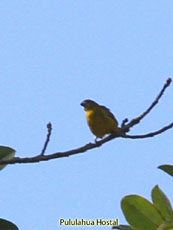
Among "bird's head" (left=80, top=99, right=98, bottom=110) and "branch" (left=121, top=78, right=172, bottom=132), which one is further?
"bird's head" (left=80, top=99, right=98, bottom=110)

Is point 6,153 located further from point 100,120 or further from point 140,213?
point 100,120

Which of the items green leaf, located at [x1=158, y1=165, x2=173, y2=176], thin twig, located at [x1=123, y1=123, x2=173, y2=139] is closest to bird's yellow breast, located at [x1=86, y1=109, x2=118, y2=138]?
thin twig, located at [x1=123, y1=123, x2=173, y2=139]

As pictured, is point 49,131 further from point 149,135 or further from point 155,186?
point 155,186

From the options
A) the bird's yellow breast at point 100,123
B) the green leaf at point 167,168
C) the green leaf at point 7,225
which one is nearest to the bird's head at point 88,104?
the bird's yellow breast at point 100,123

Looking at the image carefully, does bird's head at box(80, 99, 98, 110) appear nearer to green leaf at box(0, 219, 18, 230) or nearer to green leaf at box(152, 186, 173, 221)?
green leaf at box(0, 219, 18, 230)

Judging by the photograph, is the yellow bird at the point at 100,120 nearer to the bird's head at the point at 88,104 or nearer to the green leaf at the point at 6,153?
the bird's head at the point at 88,104

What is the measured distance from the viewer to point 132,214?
6.31ft

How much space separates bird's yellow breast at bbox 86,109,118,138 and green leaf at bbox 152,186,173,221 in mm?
1987

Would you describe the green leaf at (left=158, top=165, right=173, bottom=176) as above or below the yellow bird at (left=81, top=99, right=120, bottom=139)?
below

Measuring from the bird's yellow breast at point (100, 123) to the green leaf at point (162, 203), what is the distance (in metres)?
1.99

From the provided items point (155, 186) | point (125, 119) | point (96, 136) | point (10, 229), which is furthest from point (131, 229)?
point (96, 136)

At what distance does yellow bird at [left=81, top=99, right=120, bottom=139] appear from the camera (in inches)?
162

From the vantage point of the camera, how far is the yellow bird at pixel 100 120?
4113 millimetres

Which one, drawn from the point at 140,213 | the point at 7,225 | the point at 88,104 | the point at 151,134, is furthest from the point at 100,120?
the point at 140,213
